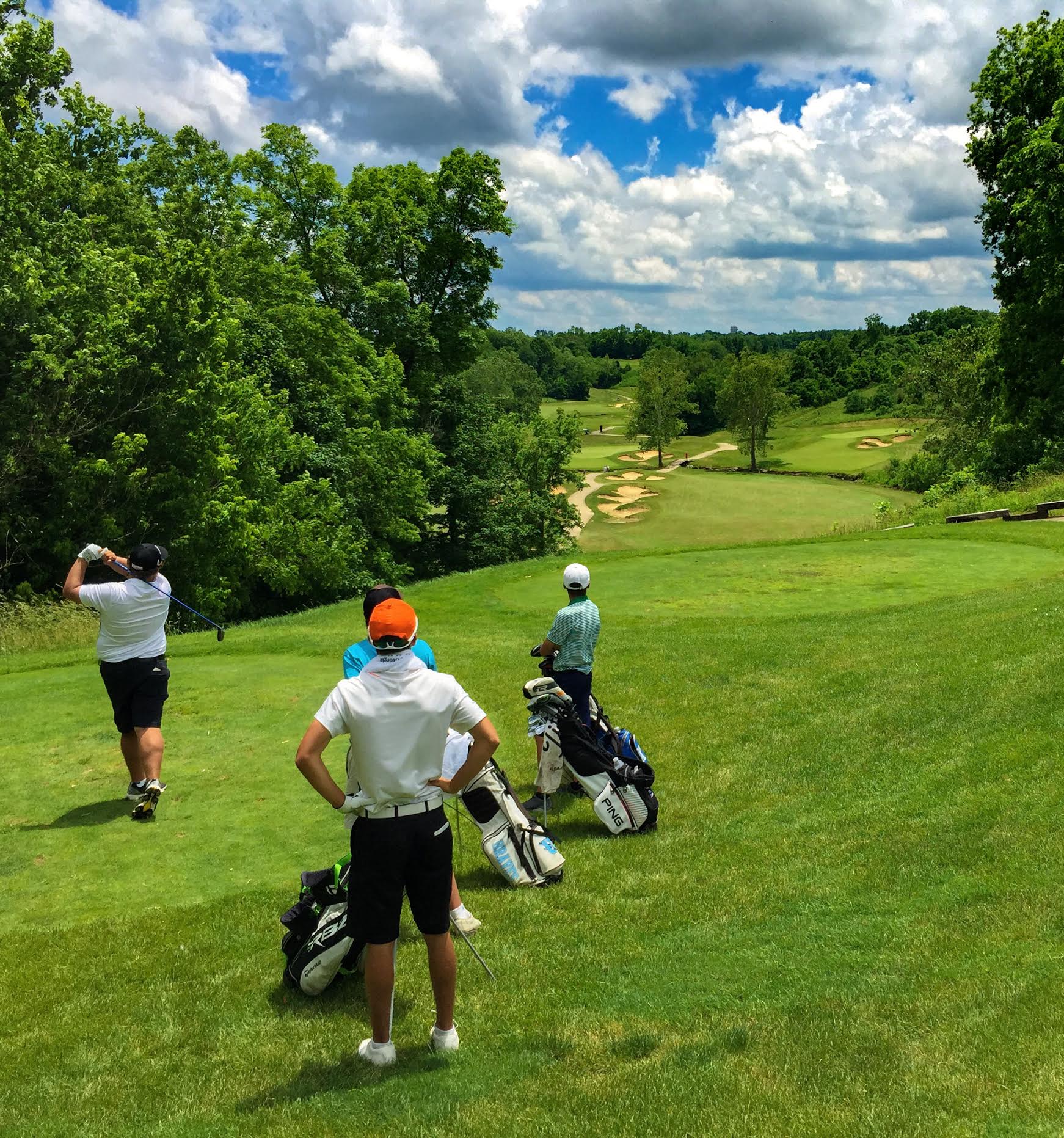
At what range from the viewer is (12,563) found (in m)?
22.7

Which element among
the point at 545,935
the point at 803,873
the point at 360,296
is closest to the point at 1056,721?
the point at 803,873

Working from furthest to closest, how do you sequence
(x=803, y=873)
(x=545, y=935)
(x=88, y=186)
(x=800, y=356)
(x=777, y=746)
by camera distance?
1. (x=800, y=356)
2. (x=88, y=186)
3. (x=777, y=746)
4. (x=803, y=873)
5. (x=545, y=935)

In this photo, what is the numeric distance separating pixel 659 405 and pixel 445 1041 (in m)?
93.2

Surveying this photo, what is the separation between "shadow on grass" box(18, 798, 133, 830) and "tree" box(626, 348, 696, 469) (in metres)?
88.5

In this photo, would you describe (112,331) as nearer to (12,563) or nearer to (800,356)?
(12,563)

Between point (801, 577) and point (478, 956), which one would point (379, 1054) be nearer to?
point (478, 956)

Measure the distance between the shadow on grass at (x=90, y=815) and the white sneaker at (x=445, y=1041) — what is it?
437cm

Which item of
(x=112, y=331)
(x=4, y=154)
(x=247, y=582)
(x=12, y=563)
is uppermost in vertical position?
(x=4, y=154)

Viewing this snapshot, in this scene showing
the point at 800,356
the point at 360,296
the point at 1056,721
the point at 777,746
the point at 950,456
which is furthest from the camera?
the point at 800,356

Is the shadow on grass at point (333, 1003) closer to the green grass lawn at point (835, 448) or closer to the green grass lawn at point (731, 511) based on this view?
the green grass lawn at point (731, 511)

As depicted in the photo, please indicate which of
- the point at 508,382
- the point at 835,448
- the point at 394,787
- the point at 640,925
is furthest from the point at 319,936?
the point at 508,382

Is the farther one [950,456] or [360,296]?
[950,456]

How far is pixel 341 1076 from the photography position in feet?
15.8

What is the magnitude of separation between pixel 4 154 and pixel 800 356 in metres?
147
